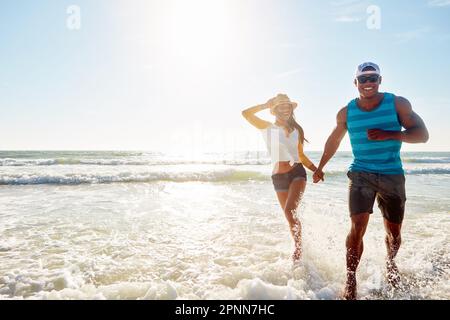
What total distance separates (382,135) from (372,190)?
2.28 feet

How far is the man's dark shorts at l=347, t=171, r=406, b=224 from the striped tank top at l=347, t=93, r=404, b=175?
0.07 metres

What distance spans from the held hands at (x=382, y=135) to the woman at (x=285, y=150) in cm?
162

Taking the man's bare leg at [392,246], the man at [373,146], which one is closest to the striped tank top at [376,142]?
the man at [373,146]

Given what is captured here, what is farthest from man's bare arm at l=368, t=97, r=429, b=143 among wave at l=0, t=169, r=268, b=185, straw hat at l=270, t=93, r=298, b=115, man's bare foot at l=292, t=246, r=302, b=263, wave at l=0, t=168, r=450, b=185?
wave at l=0, t=169, r=268, b=185

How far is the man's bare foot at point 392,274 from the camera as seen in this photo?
4239 mm

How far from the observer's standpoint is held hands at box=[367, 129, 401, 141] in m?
3.57

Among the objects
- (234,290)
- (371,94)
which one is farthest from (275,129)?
(234,290)

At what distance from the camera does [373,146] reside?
3805mm

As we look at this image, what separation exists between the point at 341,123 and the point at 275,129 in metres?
1.18

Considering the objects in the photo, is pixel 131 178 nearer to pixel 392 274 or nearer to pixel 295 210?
pixel 295 210

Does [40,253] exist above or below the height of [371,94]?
below

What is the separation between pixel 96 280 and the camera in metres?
4.53

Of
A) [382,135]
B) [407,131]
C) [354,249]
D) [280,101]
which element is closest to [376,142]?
[382,135]
